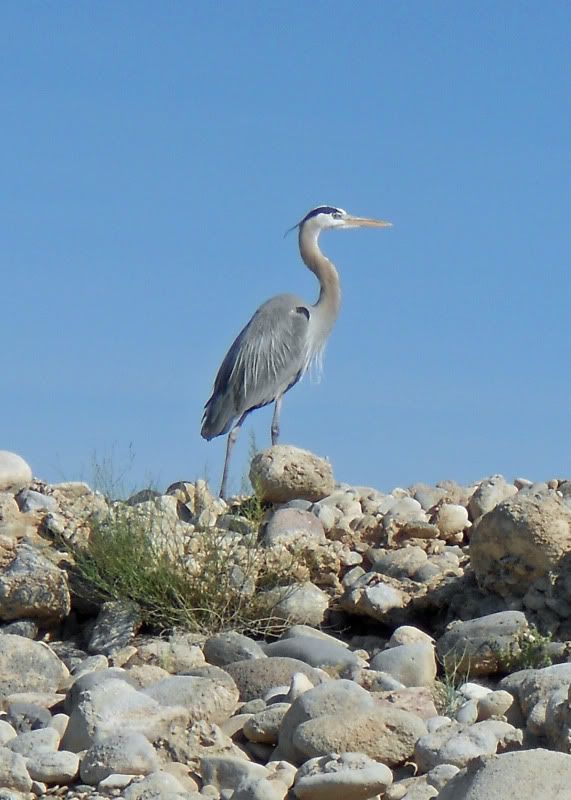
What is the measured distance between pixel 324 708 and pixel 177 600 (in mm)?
2721

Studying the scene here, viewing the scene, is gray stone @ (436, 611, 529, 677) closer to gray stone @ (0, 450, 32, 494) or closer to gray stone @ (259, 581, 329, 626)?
gray stone @ (259, 581, 329, 626)

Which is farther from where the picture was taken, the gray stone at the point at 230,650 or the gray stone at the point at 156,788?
the gray stone at the point at 230,650

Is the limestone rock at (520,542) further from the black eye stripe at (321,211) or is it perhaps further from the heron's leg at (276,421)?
the black eye stripe at (321,211)

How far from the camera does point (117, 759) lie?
523cm

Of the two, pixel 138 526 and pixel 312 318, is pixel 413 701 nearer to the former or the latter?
pixel 138 526

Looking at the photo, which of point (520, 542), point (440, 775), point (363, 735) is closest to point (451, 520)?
point (520, 542)

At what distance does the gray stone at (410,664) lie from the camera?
6.76 meters

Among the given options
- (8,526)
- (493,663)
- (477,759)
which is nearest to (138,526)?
(8,526)

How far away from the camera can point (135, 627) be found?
7938mm

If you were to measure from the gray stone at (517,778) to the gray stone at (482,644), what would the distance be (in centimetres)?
239

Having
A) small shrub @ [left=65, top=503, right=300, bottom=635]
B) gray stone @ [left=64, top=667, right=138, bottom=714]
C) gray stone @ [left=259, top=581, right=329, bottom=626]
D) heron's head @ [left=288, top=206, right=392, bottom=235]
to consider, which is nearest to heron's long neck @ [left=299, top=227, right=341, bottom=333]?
heron's head @ [left=288, top=206, right=392, bottom=235]

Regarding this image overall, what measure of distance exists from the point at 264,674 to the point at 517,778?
2412 millimetres

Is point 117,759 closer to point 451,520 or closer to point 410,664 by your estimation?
point 410,664

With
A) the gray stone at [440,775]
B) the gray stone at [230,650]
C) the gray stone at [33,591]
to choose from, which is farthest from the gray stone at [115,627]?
the gray stone at [440,775]
